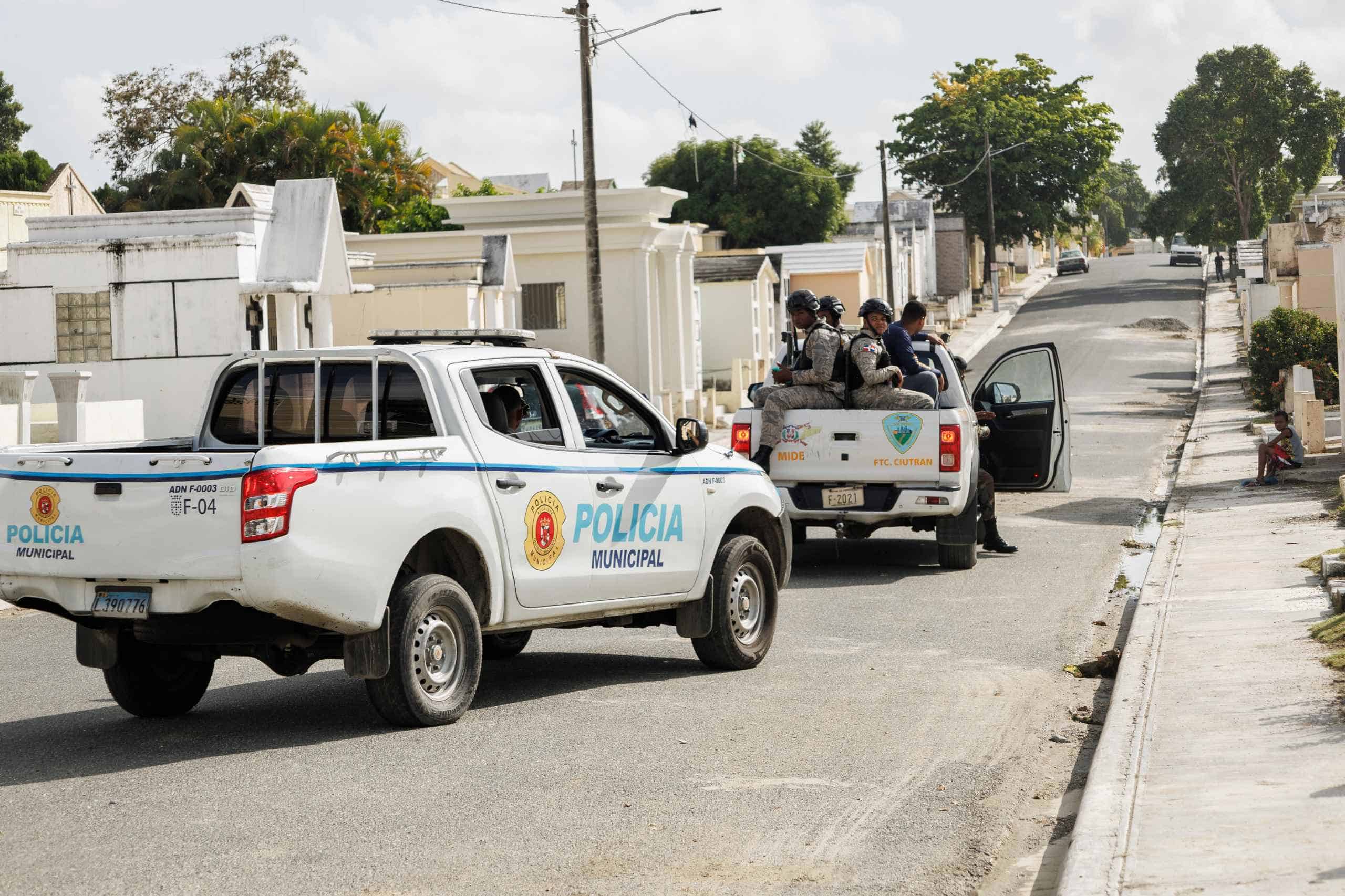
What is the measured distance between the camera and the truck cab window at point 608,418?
9.05 metres

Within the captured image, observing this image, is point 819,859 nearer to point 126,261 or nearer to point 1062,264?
point 126,261

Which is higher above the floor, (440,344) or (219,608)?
(440,344)

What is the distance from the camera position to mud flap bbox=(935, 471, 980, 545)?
14.4 m

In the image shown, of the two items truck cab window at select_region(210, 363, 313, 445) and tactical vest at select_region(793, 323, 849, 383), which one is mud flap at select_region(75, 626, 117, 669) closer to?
truck cab window at select_region(210, 363, 313, 445)

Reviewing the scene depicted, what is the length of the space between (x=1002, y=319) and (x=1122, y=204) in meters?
124

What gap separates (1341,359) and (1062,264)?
3316 inches

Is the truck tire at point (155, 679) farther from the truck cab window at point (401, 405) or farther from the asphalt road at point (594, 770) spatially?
the truck cab window at point (401, 405)

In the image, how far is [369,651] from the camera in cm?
746

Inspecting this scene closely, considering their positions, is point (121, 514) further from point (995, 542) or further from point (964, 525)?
point (995, 542)

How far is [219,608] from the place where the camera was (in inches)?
293

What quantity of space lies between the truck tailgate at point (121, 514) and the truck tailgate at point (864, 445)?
7.42m

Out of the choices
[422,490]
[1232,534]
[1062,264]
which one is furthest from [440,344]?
[1062,264]

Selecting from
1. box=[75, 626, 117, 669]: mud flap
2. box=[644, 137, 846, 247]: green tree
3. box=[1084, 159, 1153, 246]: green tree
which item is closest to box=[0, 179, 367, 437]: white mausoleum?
box=[75, 626, 117, 669]: mud flap

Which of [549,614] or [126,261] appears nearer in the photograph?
[549,614]
